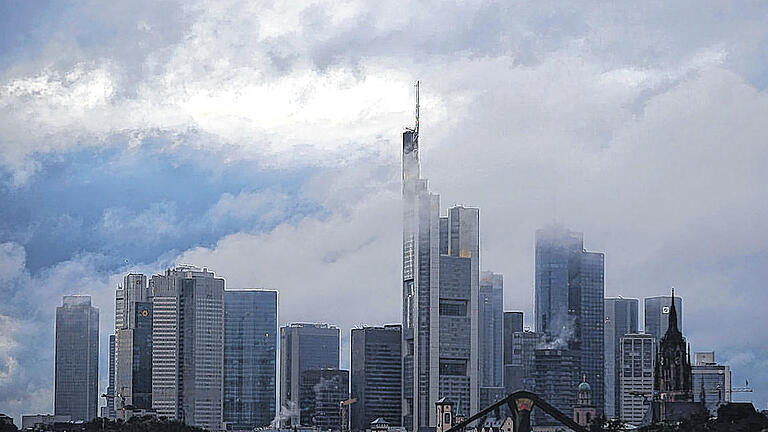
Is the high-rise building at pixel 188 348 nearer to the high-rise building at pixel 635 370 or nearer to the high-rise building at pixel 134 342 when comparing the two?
the high-rise building at pixel 134 342

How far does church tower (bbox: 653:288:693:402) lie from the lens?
224 ft

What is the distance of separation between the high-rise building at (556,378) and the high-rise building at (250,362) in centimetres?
1810

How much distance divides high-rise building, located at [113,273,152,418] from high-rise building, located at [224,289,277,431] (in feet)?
17.2

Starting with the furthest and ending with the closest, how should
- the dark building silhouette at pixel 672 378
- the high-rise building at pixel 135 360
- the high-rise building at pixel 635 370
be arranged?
the high-rise building at pixel 135 360
the high-rise building at pixel 635 370
the dark building silhouette at pixel 672 378

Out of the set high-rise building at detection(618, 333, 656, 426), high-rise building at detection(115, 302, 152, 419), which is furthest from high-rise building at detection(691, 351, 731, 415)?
high-rise building at detection(115, 302, 152, 419)

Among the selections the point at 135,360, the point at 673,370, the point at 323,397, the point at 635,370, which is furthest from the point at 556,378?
the point at 135,360

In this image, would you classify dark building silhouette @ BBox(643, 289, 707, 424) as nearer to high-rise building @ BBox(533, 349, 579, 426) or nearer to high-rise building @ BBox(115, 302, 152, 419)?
high-rise building @ BBox(533, 349, 579, 426)

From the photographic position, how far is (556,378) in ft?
308

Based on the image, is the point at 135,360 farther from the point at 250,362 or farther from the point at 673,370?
the point at 673,370

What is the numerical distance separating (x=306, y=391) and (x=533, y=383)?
1613 cm

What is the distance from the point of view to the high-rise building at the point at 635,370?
301 ft

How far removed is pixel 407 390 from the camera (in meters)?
98.2

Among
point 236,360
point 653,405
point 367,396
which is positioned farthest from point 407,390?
point 653,405

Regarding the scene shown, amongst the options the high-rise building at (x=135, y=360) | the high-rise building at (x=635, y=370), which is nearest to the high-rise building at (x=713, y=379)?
the high-rise building at (x=635, y=370)
